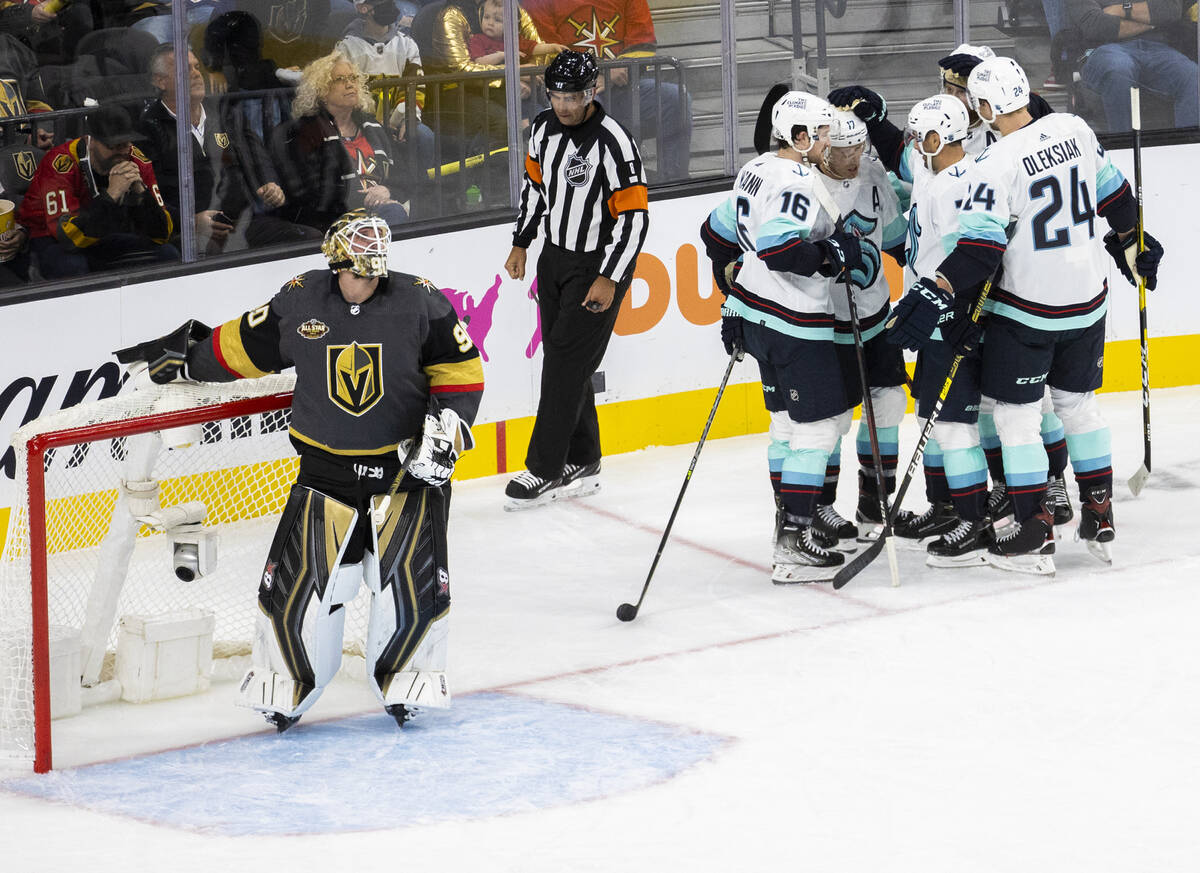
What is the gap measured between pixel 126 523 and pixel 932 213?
2.30 m

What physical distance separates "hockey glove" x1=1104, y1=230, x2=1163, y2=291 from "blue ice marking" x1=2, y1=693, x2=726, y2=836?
2.21m

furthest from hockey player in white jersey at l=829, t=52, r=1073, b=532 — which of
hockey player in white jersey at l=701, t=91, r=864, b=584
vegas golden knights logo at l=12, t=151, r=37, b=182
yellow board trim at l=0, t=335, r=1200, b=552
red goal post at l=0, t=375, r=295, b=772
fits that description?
vegas golden knights logo at l=12, t=151, r=37, b=182

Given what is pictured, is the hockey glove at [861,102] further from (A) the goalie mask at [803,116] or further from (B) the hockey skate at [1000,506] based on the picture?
(B) the hockey skate at [1000,506]

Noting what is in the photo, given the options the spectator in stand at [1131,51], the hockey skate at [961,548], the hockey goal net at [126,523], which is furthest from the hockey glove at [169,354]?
the spectator in stand at [1131,51]

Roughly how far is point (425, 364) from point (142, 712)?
3.47 ft

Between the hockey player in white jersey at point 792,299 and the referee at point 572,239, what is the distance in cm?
67

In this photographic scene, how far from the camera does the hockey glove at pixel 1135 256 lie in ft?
17.3

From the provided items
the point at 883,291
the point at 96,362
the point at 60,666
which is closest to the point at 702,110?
the point at 883,291

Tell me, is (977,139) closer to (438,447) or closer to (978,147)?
(978,147)

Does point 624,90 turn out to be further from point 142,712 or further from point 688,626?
point 142,712

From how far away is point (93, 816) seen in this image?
11.6 ft

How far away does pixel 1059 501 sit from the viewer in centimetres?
548

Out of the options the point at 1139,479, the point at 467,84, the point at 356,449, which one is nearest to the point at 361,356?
the point at 356,449

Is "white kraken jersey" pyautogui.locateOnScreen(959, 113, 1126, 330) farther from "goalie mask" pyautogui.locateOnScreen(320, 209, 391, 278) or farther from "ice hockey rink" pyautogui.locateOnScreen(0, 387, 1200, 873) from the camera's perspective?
"goalie mask" pyautogui.locateOnScreen(320, 209, 391, 278)
